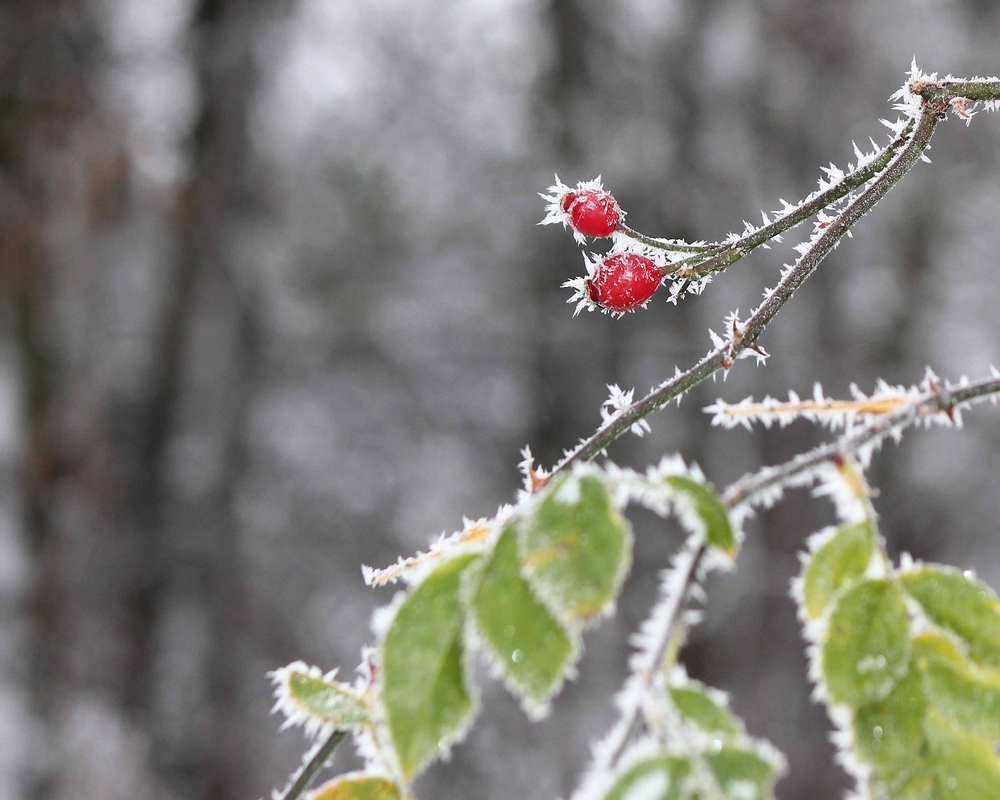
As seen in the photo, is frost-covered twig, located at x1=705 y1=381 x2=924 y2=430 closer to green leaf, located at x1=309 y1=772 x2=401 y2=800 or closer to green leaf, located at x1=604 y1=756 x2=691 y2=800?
green leaf, located at x1=604 y1=756 x2=691 y2=800

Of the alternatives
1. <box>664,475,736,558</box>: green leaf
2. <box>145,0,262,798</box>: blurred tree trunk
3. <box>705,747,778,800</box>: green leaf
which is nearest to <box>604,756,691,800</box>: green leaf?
<box>705,747,778,800</box>: green leaf

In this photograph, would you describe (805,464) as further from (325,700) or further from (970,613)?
(325,700)

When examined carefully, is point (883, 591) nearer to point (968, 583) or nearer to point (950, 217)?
point (968, 583)

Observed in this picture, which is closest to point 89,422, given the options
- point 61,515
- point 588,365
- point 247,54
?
point 61,515

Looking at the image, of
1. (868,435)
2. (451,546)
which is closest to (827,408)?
(868,435)

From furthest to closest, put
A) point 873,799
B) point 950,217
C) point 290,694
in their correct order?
1. point 950,217
2. point 290,694
3. point 873,799

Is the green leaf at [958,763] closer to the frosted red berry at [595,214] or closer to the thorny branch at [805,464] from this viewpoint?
the thorny branch at [805,464]

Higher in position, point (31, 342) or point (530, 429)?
point (31, 342)
